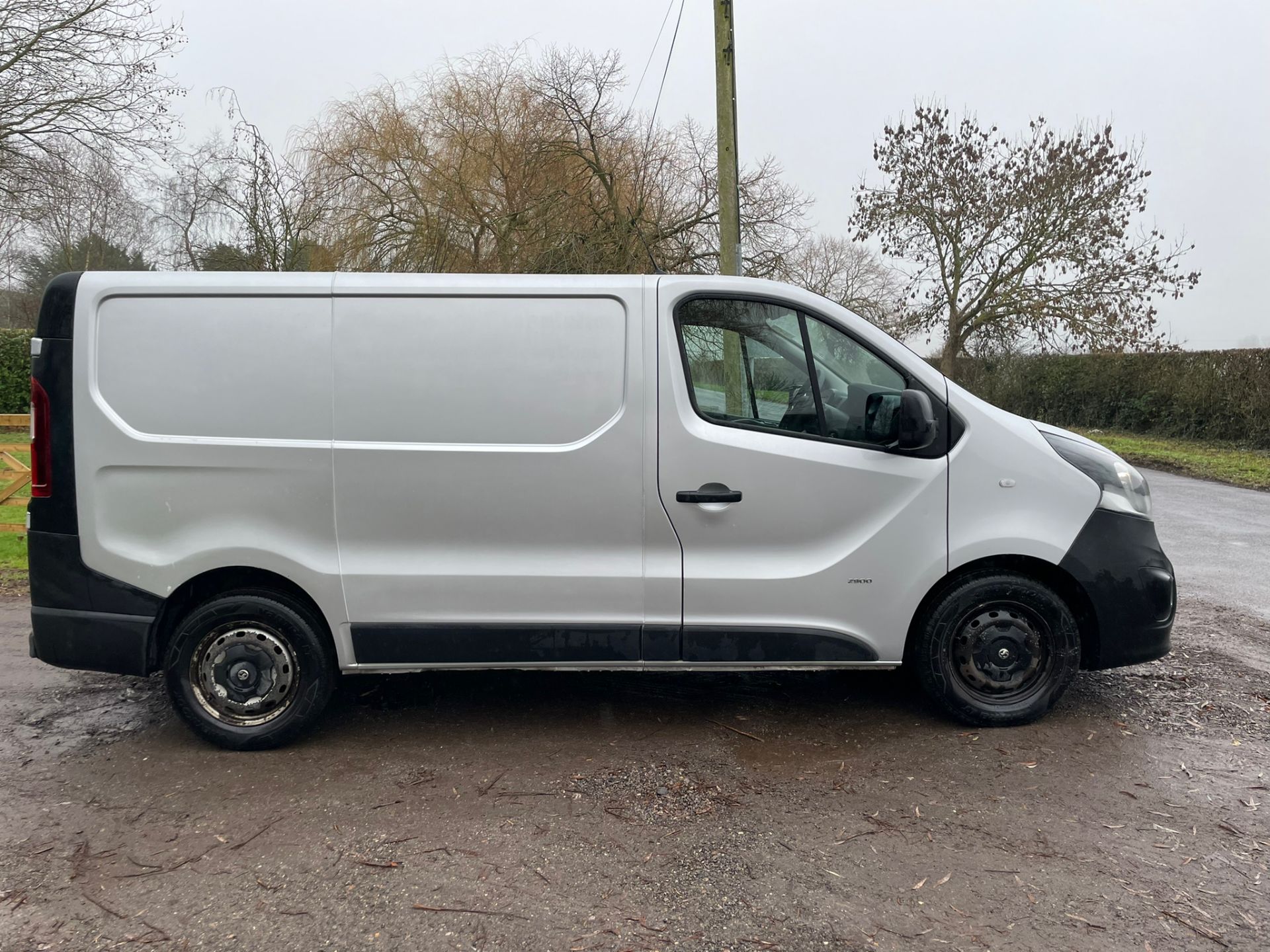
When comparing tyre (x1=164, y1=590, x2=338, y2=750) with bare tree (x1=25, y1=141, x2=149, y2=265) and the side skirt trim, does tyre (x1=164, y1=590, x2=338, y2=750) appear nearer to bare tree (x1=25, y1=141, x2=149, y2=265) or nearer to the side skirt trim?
the side skirt trim

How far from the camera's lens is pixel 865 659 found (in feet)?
13.0

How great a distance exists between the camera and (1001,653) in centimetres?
403

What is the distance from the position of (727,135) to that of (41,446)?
7503mm

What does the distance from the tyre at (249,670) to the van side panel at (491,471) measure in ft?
0.79

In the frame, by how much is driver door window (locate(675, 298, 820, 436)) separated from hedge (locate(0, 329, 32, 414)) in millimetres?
24210

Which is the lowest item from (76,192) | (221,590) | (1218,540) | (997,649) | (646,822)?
(646,822)

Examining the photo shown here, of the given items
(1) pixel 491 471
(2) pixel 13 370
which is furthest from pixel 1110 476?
(2) pixel 13 370

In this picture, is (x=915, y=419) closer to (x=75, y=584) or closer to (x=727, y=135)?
(x=75, y=584)

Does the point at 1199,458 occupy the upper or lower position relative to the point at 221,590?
upper

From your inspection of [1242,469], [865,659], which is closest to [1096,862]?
[865,659]

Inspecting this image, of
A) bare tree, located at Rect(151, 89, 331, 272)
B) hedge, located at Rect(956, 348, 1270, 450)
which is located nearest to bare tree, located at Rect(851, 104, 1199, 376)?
hedge, located at Rect(956, 348, 1270, 450)

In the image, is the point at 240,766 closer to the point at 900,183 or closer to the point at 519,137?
the point at 519,137

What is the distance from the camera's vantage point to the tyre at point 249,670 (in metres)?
3.85

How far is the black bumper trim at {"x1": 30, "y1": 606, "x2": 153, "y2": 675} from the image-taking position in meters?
3.80
